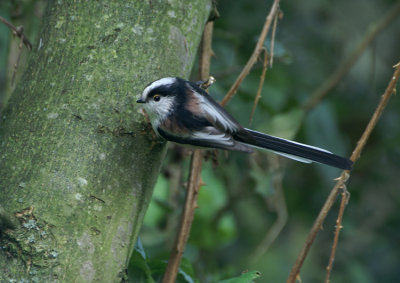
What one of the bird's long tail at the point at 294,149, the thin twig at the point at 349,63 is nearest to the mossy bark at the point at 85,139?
the bird's long tail at the point at 294,149

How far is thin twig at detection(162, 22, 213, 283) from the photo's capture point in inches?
68.4

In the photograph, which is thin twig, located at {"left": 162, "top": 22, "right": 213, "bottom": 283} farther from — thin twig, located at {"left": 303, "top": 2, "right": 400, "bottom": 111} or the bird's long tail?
thin twig, located at {"left": 303, "top": 2, "right": 400, "bottom": 111}

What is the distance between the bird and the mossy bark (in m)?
0.05

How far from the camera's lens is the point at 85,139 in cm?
149

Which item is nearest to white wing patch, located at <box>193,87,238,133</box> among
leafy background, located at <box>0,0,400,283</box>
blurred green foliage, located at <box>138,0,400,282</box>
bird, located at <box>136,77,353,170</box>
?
bird, located at <box>136,77,353,170</box>

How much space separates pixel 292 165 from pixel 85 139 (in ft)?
7.92

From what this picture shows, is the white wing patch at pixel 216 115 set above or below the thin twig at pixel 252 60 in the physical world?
below

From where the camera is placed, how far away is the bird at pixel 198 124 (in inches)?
66.0

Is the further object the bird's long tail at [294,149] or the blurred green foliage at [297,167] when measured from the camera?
the blurred green foliage at [297,167]

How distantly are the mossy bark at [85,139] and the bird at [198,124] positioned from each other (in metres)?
0.05

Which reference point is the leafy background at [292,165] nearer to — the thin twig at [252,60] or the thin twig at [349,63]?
the thin twig at [349,63]

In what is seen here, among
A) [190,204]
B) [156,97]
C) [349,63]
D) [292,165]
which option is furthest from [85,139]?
[292,165]

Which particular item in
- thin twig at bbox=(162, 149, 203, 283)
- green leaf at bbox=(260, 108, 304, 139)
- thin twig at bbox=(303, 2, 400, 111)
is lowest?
thin twig at bbox=(162, 149, 203, 283)

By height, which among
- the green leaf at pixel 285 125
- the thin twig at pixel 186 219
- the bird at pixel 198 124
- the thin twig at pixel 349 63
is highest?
the thin twig at pixel 349 63
